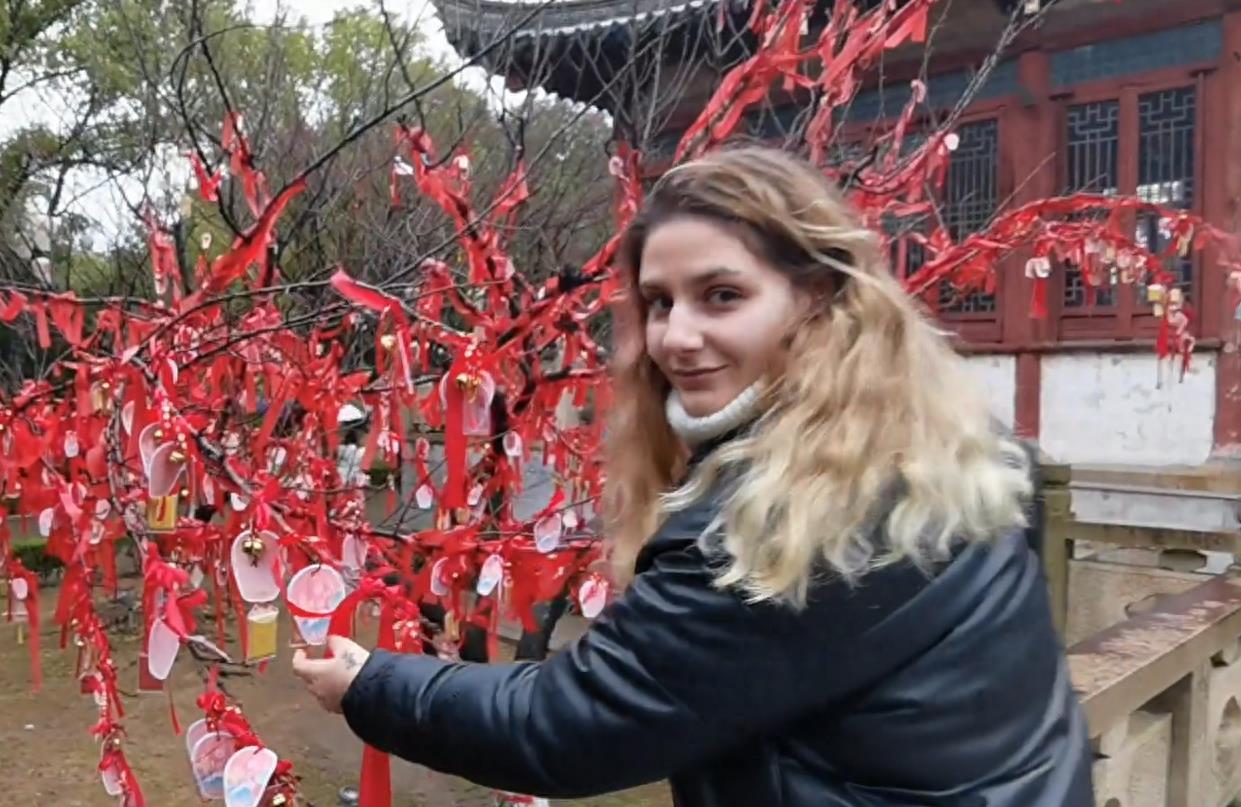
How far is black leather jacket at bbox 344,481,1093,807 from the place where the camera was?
105cm

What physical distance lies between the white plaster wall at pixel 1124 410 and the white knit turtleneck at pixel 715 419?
5664mm

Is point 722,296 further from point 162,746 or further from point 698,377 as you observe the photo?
point 162,746

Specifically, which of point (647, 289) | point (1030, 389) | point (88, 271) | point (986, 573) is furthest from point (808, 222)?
point (88, 271)

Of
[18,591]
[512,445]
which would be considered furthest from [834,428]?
[18,591]

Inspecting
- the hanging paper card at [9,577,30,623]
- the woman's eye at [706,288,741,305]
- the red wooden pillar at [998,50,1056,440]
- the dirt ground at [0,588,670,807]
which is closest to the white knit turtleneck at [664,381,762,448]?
the woman's eye at [706,288,741,305]

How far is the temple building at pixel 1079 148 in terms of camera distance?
5.89m

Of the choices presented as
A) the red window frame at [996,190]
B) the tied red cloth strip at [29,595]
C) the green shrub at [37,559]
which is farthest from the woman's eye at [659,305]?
the green shrub at [37,559]

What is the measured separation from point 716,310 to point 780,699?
464mm

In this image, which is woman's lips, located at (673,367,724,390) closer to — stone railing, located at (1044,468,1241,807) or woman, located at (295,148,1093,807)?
woman, located at (295,148,1093,807)

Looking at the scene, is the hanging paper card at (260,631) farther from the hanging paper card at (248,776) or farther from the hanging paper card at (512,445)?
the hanging paper card at (512,445)

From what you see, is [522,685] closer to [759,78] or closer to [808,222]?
[808,222]

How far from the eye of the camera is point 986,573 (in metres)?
1.13

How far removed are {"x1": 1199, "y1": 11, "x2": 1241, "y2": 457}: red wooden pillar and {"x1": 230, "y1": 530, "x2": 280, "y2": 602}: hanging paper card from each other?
5.91 m

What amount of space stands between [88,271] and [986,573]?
7.89m
